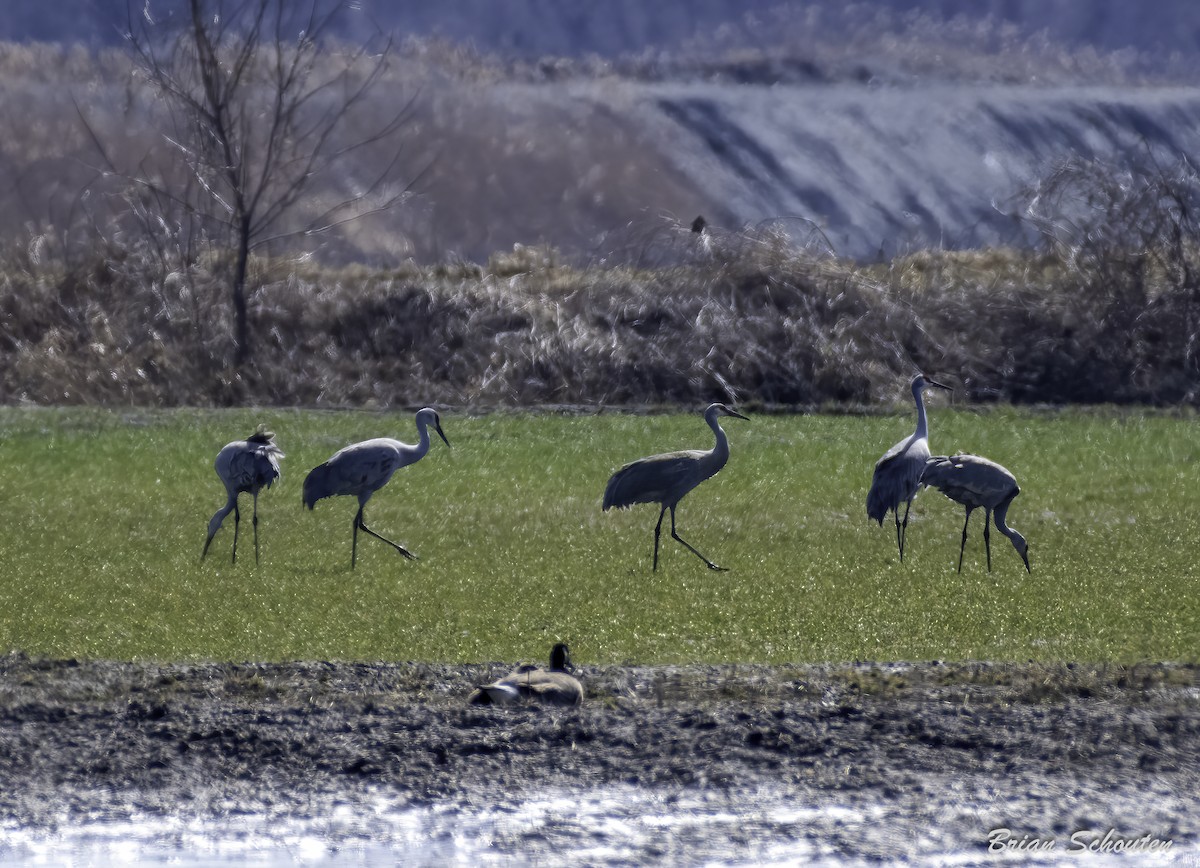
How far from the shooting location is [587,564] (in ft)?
41.0

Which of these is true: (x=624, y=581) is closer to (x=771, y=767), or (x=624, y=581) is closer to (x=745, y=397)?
(x=771, y=767)

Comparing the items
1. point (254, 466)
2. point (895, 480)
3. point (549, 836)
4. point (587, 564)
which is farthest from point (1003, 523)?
point (549, 836)

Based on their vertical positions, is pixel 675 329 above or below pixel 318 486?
above

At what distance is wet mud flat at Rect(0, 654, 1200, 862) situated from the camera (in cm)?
647

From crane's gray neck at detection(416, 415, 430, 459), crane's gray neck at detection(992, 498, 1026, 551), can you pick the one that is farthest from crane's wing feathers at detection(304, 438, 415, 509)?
crane's gray neck at detection(992, 498, 1026, 551)

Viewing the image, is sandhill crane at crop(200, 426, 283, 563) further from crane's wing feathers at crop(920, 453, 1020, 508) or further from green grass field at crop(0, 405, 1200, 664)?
crane's wing feathers at crop(920, 453, 1020, 508)

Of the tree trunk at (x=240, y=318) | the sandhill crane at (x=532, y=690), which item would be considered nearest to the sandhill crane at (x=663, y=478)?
the sandhill crane at (x=532, y=690)

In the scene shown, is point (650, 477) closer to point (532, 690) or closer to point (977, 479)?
point (977, 479)

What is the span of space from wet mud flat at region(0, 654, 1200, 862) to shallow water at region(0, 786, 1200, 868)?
0.02m

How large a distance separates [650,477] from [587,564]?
79cm

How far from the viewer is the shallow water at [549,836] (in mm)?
6180

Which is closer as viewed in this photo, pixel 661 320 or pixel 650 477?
pixel 650 477

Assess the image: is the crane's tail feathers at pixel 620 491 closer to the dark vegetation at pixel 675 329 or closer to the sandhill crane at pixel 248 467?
the sandhill crane at pixel 248 467

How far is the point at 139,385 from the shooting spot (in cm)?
2864
